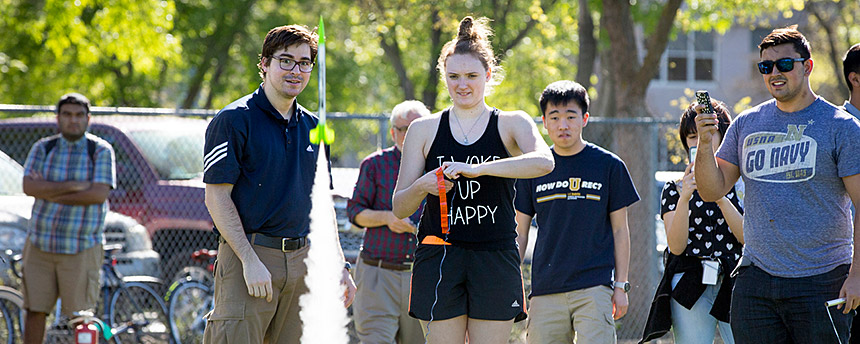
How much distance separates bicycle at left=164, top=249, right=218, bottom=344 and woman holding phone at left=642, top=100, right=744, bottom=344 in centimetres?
489

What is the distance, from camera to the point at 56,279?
736 centimetres

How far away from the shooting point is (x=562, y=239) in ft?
17.0

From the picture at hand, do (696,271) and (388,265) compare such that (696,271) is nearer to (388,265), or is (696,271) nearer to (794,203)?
(794,203)

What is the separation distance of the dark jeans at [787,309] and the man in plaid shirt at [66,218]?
17.2ft

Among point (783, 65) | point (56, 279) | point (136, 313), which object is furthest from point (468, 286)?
point (136, 313)

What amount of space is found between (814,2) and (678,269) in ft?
62.4

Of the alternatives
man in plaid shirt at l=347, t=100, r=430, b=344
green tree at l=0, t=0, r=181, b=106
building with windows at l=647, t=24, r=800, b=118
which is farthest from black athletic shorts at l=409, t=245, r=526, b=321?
building with windows at l=647, t=24, r=800, b=118

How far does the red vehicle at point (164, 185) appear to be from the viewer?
912 cm

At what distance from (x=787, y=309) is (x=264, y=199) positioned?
260 centimetres

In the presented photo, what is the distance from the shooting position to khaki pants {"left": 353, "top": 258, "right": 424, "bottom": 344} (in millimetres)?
6141

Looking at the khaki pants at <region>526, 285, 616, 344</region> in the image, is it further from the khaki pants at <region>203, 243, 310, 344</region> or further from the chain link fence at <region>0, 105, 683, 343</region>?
the chain link fence at <region>0, 105, 683, 343</region>

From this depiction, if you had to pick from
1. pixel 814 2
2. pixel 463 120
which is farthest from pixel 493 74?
pixel 814 2

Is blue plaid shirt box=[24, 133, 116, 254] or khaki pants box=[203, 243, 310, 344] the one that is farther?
blue plaid shirt box=[24, 133, 116, 254]

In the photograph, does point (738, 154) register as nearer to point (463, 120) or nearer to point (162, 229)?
point (463, 120)
